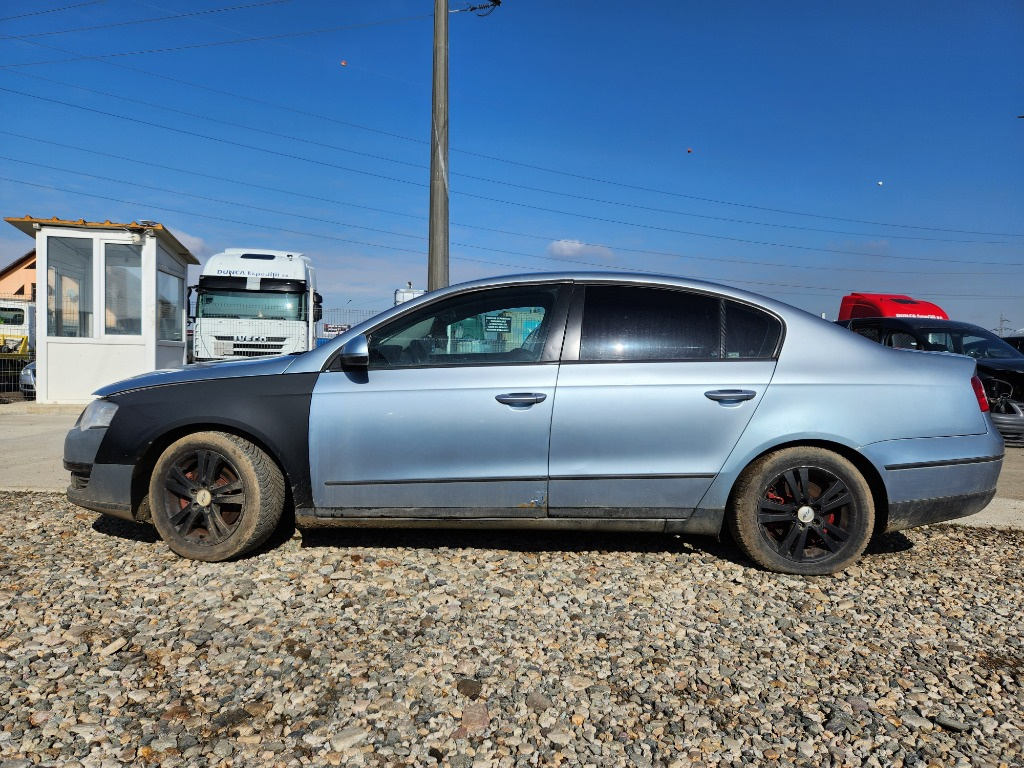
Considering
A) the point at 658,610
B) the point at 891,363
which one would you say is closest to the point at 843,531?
the point at 891,363

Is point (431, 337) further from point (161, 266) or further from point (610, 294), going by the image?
point (161, 266)

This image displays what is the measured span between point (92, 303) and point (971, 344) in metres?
13.8

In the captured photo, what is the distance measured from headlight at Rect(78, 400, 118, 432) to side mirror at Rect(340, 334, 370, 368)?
1.33m

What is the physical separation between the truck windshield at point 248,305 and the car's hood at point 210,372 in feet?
34.7

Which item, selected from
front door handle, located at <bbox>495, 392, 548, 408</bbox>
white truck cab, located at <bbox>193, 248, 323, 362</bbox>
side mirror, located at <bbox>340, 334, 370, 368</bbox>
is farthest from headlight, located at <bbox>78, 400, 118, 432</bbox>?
white truck cab, located at <bbox>193, 248, 323, 362</bbox>

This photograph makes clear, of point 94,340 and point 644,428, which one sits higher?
→ point 94,340

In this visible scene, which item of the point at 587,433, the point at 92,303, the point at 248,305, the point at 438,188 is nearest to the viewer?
the point at 587,433

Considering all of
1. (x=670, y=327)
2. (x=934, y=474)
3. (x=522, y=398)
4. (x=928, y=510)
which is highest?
(x=670, y=327)

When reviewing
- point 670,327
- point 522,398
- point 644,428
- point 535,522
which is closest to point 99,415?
point 522,398

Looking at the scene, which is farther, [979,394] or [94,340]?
[94,340]

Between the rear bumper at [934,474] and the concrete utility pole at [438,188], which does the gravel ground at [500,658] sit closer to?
the rear bumper at [934,474]

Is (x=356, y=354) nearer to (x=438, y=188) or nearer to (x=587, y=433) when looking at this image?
(x=587, y=433)

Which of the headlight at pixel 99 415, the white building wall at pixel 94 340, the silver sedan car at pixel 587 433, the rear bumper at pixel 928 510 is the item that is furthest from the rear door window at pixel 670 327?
the white building wall at pixel 94 340

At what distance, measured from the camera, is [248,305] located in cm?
1388
